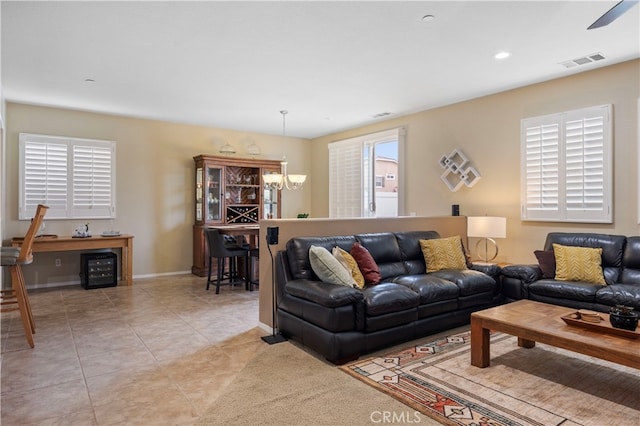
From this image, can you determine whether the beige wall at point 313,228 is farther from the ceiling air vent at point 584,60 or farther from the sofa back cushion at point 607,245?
the ceiling air vent at point 584,60

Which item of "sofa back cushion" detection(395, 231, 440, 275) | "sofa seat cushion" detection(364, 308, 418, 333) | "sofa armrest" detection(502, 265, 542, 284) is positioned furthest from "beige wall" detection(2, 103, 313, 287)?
"sofa armrest" detection(502, 265, 542, 284)

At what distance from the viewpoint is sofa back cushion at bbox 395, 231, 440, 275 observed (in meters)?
4.49

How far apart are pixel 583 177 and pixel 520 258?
1.24 meters

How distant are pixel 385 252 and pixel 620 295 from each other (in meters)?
2.13

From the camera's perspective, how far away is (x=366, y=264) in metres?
3.88

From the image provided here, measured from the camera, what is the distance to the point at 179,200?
7.31 metres

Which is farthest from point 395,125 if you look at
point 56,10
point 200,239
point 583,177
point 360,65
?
point 56,10

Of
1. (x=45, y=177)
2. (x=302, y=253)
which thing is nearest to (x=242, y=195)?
(x=45, y=177)

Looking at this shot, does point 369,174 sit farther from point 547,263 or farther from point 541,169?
point 547,263

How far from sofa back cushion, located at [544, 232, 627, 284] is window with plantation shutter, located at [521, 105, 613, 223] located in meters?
0.29

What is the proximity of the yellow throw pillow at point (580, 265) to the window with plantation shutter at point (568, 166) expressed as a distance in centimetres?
58

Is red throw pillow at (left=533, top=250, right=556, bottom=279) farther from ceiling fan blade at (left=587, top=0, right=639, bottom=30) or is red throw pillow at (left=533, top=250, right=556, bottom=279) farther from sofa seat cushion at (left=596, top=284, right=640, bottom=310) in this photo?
ceiling fan blade at (left=587, top=0, right=639, bottom=30)

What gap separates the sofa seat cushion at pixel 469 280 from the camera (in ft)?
13.1

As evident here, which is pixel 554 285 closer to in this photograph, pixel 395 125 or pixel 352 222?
pixel 352 222
